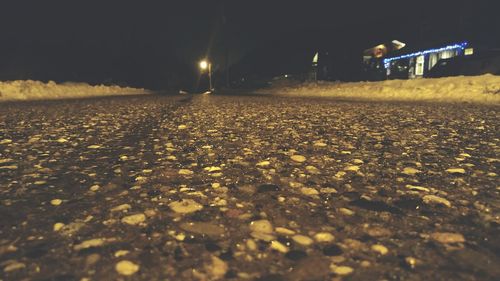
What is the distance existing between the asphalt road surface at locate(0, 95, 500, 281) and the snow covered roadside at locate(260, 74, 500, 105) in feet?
34.8

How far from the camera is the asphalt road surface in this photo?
1.86 m

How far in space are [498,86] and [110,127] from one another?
14.3 m

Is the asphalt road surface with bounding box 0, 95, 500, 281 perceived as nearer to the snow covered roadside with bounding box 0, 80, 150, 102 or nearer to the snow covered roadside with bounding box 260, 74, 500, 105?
the snow covered roadside with bounding box 260, 74, 500, 105

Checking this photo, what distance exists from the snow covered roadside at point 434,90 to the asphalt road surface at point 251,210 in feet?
34.8

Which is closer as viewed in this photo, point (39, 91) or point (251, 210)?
point (251, 210)

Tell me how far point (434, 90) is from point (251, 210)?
1582 centimetres

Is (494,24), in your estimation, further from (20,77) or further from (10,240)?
(20,77)

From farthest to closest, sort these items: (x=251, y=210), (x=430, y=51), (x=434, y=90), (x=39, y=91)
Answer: (x=430, y=51) < (x=39, y=91) < (x=434, y=90) < (x=251, y=210)

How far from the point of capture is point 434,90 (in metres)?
15.8

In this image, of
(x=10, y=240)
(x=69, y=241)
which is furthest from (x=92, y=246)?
(x=10, y=240)

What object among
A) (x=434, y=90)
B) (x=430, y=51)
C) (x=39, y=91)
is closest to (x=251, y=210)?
(x=434, y=90)

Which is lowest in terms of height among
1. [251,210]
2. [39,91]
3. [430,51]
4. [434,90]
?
[251,210]

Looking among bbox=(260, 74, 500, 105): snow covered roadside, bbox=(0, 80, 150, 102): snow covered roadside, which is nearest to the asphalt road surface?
bbox=(260, 74, 500, 105): snow covered roadside

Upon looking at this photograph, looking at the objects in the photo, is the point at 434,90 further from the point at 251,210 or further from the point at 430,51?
the point at 430,51
